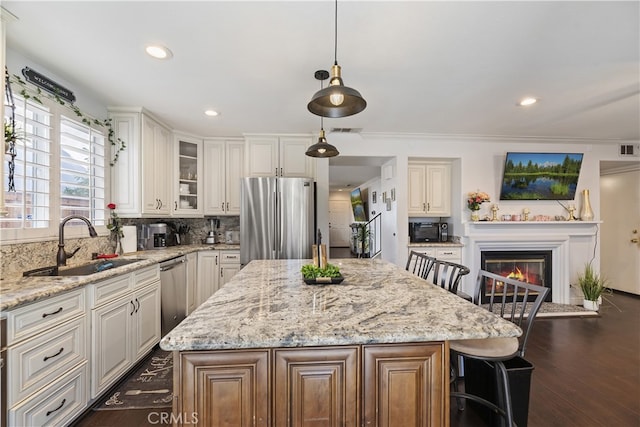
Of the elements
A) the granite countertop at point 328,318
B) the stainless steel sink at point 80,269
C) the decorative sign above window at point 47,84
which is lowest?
the granite countertop at point 328,318

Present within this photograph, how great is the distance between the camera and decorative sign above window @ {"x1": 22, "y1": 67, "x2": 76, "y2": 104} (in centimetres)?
205

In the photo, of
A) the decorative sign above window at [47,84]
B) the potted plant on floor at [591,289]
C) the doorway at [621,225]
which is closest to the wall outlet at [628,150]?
the doorway at [621,225]

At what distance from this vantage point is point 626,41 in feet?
6.11

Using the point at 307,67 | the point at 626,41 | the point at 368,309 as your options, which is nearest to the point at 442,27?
the point at 307,67

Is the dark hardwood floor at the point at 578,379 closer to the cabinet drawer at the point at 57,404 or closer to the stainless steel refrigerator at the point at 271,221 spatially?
the cabinet drawer at the point at 57,404

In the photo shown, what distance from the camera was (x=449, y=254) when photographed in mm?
4250

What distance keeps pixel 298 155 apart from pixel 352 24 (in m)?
2.34

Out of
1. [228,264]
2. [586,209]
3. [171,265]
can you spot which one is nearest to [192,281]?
[228,264]

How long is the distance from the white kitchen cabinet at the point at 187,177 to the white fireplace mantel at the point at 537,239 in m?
3.93

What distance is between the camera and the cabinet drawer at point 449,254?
4230 mm

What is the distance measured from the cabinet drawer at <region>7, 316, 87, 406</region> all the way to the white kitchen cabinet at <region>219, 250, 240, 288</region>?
6.59 ft

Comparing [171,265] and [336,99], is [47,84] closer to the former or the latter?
[171,265]

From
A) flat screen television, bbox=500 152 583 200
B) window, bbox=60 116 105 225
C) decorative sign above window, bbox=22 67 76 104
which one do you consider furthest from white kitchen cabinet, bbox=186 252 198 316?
flat screen television, bbox=500 152 583 200

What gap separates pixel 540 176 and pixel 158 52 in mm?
4955
